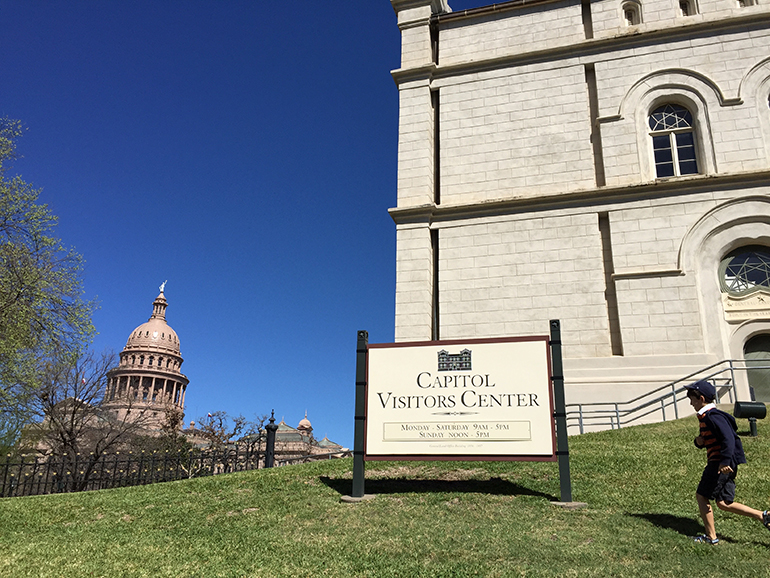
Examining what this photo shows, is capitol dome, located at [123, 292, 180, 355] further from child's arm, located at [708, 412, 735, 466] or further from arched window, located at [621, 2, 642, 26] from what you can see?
child's arm, located at [708, 412, 735, 466]

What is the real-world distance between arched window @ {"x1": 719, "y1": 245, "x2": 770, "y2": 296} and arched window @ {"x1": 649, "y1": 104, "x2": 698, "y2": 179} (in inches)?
132

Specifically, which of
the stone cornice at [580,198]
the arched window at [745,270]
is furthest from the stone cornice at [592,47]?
the arched window at [745,270]

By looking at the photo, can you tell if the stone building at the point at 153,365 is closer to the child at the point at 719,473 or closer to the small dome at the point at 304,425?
the small dome at the point at 304,425

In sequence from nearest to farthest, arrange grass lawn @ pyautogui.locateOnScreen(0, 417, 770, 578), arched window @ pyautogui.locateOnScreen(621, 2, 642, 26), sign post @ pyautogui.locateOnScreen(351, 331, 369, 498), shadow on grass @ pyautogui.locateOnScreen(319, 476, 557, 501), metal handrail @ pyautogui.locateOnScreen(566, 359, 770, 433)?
grass lawn @ pyautogui.locateOnScreen(0, 417, 770, 578)
sign post @ pyautogui.locateOnScreen(351, 331, 369, 498)
shadow on grass @ pyautogui.locateOnScreen(319, 476, 557, 501)
metal handrail @ pyautogui.locateOnScreen(566, 359, 770, 433)
arched window @ pyautogui.locateOnScreen(621, 2, 642, 26)

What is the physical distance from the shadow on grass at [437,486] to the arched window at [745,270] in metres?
12.8

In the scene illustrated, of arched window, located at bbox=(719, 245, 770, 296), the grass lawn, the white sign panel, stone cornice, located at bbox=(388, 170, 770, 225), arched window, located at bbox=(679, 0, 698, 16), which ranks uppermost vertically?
arched window, located at bbox=(679, 0, 698, 16)

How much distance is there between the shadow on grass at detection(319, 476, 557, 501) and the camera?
8.82 m

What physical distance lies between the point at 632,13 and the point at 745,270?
1131 cm

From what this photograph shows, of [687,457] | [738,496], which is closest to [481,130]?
[687,457]

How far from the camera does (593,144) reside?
20.4m

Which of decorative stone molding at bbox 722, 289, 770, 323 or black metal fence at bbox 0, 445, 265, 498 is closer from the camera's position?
black metal fence at bbox 0, 445, 265, 498

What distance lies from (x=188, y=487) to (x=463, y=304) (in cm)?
1208

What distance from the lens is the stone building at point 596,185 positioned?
17.7 meters

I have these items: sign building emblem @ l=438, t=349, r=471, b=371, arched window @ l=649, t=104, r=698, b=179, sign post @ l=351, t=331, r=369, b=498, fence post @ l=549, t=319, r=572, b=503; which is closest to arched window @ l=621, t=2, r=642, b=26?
arched window @ l=649, t=104, r=698, b=179
